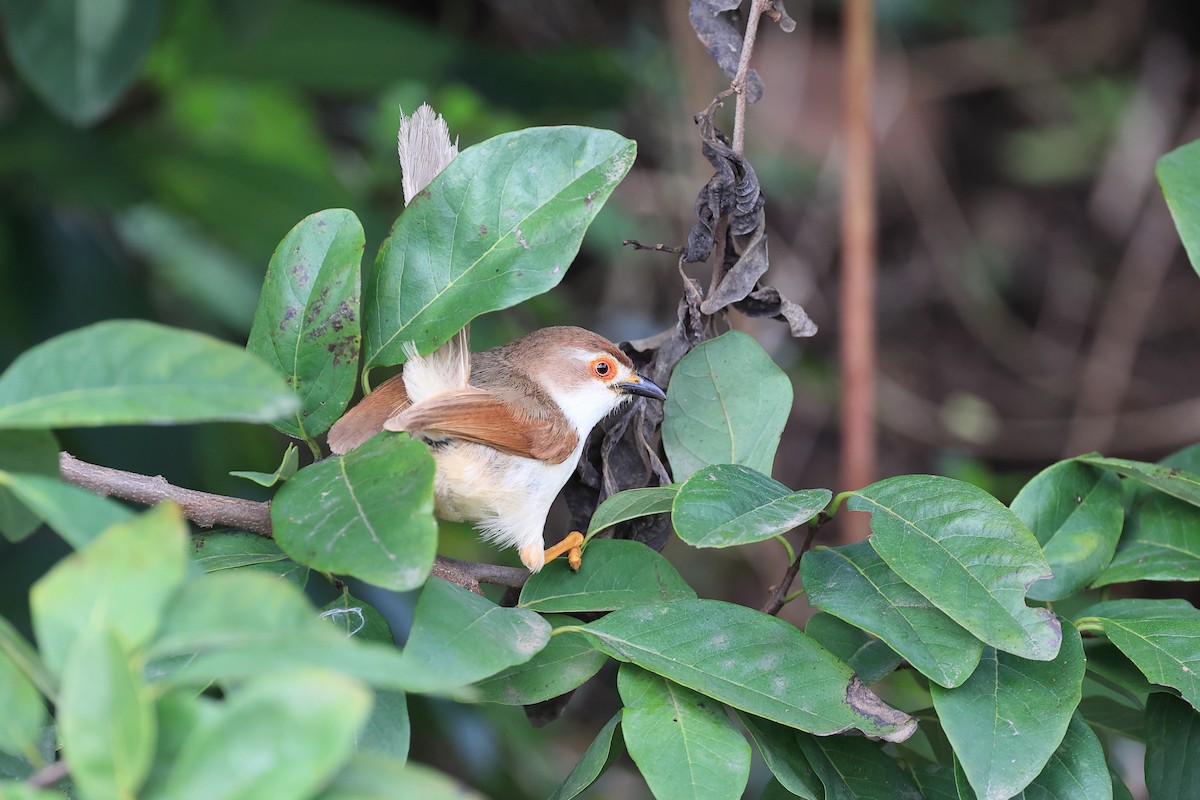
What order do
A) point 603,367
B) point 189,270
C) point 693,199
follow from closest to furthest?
point 603,367 → point 189,270 → point 693,199

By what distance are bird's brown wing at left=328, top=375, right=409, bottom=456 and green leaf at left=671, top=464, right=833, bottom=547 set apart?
0.75 m

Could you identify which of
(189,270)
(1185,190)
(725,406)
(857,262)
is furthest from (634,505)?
(189,270)

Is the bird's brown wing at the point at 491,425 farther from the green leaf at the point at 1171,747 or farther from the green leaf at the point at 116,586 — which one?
the green leaf at the point at 1171,747

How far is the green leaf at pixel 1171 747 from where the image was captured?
73.8 inches

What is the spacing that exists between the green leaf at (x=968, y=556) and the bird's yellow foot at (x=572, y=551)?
0.51m

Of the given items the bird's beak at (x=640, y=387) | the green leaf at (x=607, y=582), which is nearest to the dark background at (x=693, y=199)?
the bird's beak at (x=640, y=387)

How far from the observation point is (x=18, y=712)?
117cm

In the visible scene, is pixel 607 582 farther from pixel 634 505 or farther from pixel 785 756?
pixel 785 756

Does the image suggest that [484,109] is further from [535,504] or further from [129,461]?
[535,504]

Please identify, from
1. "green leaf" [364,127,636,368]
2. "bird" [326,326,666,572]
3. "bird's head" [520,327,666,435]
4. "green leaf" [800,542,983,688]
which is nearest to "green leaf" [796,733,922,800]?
"green leaf" [800,542,983,688]

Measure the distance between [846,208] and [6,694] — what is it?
12.7 ft

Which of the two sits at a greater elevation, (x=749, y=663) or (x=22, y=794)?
(x=22, y=794)

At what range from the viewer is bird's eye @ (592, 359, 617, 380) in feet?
9.73

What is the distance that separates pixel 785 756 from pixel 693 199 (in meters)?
4.36
